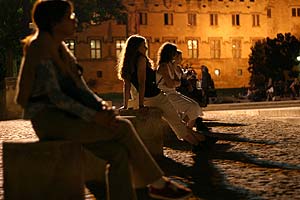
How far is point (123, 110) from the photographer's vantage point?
26.9 feet

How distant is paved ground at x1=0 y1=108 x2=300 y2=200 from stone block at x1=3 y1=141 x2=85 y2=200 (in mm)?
1277

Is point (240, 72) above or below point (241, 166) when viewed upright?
above

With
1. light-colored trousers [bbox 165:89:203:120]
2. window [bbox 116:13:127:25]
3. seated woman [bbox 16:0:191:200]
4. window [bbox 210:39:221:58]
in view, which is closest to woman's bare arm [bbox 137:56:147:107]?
light-colored trousers [bbox 165:89:203:120]

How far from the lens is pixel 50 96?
4434 millimetres

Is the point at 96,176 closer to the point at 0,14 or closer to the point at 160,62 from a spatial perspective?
the point at 160,62

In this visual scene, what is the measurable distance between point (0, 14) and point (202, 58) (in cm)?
3292

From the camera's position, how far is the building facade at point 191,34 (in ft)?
195

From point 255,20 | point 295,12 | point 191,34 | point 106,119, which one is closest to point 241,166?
point 106,119

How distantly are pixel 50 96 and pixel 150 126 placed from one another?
12.6 ft

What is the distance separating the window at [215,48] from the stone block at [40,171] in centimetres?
6002

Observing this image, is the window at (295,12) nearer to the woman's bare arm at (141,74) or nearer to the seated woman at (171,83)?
the seated woman at (171,83)

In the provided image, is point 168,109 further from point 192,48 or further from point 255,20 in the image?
point 255,20

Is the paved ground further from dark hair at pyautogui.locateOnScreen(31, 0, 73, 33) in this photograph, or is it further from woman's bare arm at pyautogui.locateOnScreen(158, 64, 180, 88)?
dark hair at pyautogui.locateOnScreen(31, 0, 73, 33)

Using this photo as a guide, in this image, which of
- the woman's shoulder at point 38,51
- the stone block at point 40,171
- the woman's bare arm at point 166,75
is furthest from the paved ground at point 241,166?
the woman's shoulder at point 38,51
